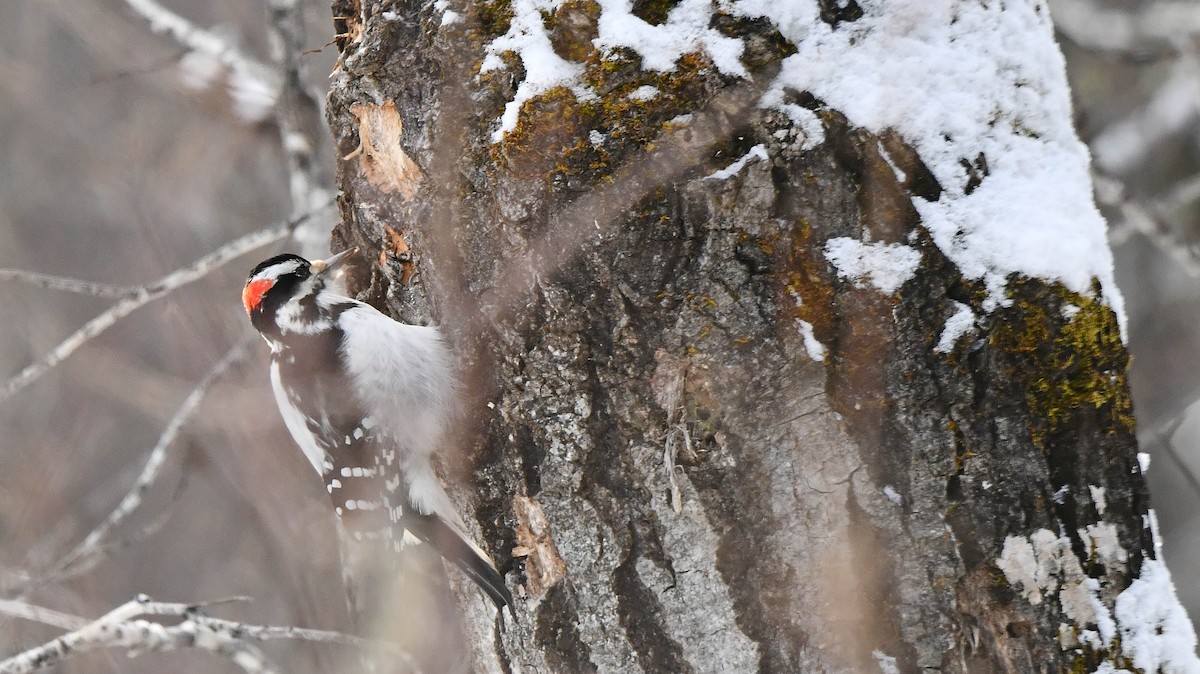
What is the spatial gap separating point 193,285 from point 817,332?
2.87m

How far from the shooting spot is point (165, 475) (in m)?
8.45

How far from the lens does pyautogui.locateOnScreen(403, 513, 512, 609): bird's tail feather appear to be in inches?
75.2

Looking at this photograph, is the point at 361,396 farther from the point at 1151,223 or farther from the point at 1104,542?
the point at 1151,223

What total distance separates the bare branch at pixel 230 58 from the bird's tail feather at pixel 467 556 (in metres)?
2.23

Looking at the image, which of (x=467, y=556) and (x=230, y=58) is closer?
(x=467, y=556)

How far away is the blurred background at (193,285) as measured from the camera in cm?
372

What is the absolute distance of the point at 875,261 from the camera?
5.10ft

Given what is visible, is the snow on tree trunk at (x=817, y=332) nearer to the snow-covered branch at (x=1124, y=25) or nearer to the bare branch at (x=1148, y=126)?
the snow-covered branch at (x=1124, y=25)

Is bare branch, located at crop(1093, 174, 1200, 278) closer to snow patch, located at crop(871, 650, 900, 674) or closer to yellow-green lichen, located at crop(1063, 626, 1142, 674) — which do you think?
yellow-green lichen, located at crop(1063, 626, 1142, 674)

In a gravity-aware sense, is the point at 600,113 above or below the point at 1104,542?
above

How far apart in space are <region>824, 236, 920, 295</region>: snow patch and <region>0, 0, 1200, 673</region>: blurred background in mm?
1638

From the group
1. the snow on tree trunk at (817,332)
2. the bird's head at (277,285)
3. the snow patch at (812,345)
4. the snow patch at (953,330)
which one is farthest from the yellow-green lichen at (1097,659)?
the bird's head at (277,285)

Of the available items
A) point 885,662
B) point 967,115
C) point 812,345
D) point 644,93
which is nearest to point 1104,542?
point 885,662

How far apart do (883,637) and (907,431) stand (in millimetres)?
393
